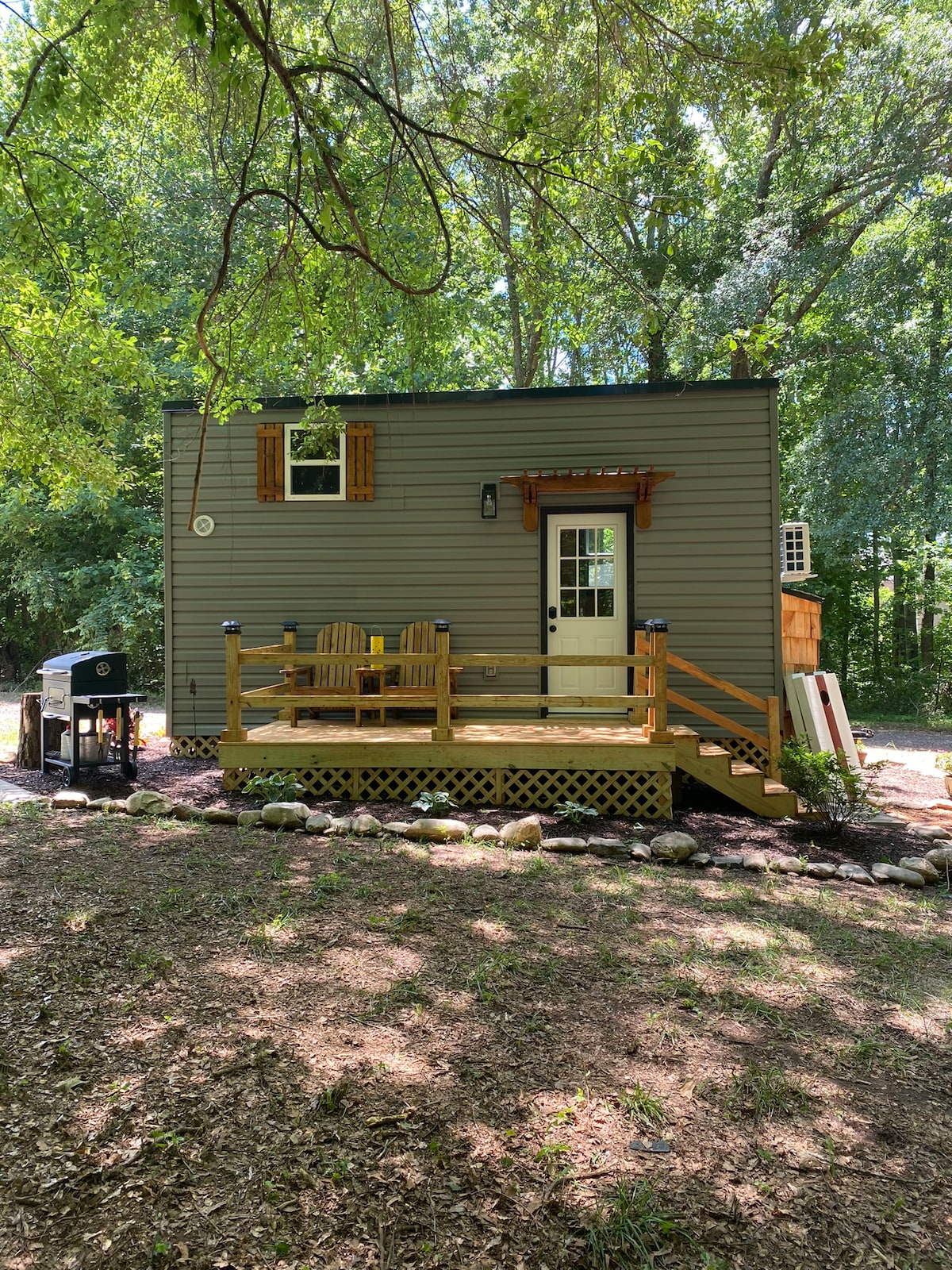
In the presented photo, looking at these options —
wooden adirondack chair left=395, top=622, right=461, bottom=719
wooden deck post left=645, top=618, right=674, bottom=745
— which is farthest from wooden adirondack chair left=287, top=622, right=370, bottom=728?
wooden deck post left=645, top=618, right=674, bottom=745

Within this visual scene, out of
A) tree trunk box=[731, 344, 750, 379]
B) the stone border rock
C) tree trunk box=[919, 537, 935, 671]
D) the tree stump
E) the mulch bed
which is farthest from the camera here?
tree trunk box=[919, 537, 935, 671]

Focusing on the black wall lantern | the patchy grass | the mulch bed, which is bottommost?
the mulch bed

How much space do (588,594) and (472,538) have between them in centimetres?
124

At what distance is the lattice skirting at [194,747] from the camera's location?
25.5ft

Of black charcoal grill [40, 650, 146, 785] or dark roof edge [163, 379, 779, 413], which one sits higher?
dark roof edge [163, 379, 779, 413]

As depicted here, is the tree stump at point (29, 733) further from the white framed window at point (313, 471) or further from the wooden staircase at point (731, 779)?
the wooden staircase at point (731, 779)

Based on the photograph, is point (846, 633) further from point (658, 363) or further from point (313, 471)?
point (313, 471)

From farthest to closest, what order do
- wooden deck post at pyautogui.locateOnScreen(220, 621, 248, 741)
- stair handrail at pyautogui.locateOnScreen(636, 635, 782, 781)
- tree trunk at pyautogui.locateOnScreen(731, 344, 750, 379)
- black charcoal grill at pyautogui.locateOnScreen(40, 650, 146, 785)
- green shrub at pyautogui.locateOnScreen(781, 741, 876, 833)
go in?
tree trunk at pyautogui.locateOnScreen(731, 344, 750, 379) < stair handrail at pyautogui.locateOnScreen(636, 635, 782, 781) < black charcoal grill at pyautogui.locateOnScreen(40, 650, 146, 785) < wooden deck post at pyautogui.locateOnScreen(220, 621, 248, 741) < green shrub at pyautogui.locateOnScreen(781, 741, 876, 833)

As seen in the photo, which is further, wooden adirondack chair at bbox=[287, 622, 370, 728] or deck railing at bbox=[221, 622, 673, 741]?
wooden adirondack chair at bbox=[287, 622, 370, 728]

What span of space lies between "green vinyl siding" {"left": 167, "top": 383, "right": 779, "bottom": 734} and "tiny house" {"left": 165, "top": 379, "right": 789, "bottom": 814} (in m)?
0.02

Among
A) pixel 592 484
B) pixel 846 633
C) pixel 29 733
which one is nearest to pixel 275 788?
pixel 29 733

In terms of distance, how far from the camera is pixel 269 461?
25.4ft

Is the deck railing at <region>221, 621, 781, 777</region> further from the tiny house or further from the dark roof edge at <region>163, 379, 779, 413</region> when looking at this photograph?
the dark roof edge at <region>163, 379, 779, 413</region>

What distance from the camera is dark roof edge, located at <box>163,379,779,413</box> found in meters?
7.17
